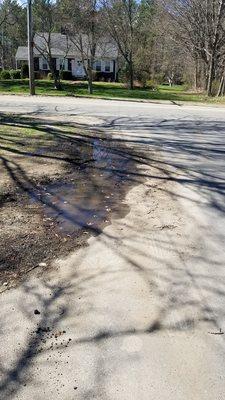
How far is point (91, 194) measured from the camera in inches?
273

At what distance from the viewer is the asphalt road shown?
9.45 ft

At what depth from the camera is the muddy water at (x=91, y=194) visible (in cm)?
579

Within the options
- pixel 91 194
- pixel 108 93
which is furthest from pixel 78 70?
pixel 91 194

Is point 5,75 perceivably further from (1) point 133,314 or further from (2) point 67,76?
(1) point 133,314

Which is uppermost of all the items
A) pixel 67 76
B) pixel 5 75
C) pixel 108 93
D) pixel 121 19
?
pixel 121 19

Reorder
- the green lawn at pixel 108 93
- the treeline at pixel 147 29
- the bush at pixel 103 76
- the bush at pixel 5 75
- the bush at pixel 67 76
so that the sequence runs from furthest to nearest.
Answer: the bush at pixel 103 76, the bush at pixel 67 76, the bush at pixel 5 75, the treeline at pixel 147 29, the green lawn at pixel 108 93

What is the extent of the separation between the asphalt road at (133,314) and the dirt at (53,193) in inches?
12.5

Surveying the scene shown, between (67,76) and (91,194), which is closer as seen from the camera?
(91,194)

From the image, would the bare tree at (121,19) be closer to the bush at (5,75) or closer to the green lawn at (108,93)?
the green lawn at (108,93)

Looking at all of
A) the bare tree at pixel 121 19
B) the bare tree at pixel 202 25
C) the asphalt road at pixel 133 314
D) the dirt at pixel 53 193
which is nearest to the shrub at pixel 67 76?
the bare tree at pixel 121 19

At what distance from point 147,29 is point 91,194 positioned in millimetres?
45061

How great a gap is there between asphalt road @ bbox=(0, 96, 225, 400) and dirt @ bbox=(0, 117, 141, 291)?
0.32 metres

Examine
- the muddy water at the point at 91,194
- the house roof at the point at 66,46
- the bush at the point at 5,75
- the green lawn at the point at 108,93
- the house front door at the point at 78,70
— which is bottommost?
the muddy water at the point at 91,194

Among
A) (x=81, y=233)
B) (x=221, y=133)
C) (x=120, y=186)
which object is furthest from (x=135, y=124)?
(x=81, y=233)
